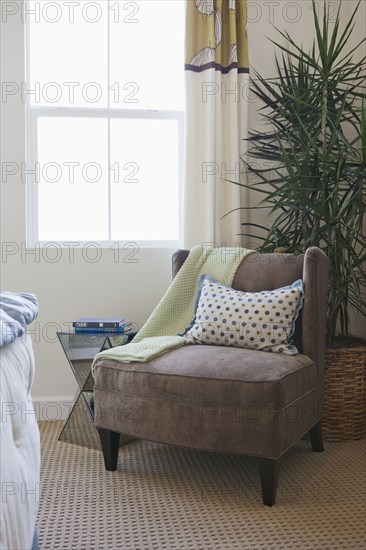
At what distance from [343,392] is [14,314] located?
1.85m

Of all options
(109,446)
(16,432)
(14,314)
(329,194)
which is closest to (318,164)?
(329,194)

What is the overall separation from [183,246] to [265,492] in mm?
1475

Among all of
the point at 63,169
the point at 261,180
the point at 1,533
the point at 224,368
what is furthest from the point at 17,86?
the point at 1,533

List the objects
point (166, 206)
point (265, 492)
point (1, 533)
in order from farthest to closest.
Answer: point (166, 206) < point (265, 492) < point (1, 533)

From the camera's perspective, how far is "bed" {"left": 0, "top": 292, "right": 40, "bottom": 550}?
1.29 m

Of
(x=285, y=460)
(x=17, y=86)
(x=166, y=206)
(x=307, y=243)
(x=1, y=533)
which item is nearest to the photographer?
(x=1, y=533)

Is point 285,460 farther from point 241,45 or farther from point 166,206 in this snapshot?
point 241,45

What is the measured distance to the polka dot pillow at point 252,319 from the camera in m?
2.54

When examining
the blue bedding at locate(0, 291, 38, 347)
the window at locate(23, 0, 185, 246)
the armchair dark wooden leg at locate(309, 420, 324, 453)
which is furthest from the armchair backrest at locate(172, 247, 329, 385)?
the blue bedding at locate(0, 291, 38, 347)

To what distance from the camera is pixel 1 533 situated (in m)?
1.22

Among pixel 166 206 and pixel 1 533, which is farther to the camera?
pixel 166 206

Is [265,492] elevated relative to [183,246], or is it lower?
lower

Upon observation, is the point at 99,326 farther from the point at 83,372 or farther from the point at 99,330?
the point at 83,372

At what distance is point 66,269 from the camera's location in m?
3.32
